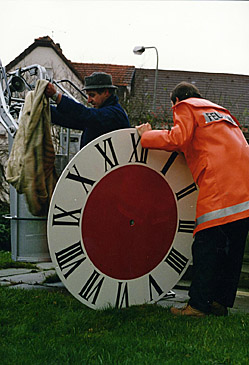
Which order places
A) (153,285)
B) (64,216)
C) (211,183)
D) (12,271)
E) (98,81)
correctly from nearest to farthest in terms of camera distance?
1. (64,216)
2. (211,183)
3. (153,285)
4. (98,81)
5. (12,271)

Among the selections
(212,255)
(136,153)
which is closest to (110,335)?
(212,255)

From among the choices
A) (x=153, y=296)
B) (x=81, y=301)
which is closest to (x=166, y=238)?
(x=153, y=296)

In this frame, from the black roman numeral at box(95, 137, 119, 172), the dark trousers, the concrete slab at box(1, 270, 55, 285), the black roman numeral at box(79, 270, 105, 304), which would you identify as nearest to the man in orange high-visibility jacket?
the dark trousers

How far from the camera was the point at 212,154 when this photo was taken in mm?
3818

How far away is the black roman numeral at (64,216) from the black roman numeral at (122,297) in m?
0.57

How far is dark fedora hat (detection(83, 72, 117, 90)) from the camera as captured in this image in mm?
4371

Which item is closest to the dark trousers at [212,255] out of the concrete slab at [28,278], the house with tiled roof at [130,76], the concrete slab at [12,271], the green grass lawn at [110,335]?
the green grass lawn at [110,335]

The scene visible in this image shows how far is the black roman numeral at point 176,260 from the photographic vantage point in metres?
4.11

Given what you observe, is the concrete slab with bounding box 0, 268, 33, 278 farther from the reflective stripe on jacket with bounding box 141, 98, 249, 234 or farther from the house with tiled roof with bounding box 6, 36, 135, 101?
the house with tiled roof with bounding box 6, 36, 135, 101

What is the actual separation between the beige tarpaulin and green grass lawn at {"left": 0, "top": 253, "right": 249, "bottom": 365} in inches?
32.8

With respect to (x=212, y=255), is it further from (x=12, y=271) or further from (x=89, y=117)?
(x=12, y=271)

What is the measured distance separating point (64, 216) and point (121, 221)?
42 cm

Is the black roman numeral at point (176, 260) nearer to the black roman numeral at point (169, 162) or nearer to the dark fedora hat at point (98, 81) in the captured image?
the black roman numeral at point (169, 162)

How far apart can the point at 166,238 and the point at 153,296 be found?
1.42ft
